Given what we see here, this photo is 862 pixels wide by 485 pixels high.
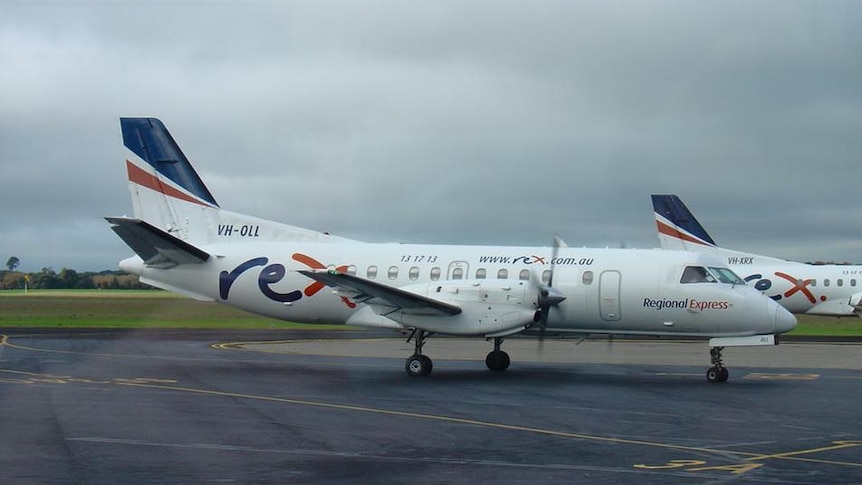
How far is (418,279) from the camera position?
25859 mm

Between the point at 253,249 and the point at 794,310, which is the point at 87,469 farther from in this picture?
the point at 794,310

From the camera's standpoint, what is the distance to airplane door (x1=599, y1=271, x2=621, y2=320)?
23.9 m

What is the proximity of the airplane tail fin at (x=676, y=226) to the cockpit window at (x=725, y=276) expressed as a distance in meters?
27.1

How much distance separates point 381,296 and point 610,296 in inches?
226

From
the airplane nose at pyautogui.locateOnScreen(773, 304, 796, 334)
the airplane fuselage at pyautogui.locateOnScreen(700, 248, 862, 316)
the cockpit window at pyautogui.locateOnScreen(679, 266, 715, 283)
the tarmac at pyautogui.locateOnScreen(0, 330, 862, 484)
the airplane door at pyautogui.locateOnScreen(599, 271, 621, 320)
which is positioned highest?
the airplane fuselage at pyautogui.locateOnScreen(700, 248, 862, 316)

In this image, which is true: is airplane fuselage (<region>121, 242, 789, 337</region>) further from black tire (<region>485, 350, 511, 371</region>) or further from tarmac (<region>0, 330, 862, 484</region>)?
black tire (<region>485, 350, 511, 371</region>)

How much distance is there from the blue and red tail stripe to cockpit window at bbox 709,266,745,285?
1467 cm

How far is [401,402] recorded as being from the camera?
59.0 feet

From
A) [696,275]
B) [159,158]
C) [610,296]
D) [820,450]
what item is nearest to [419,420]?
[820,450]

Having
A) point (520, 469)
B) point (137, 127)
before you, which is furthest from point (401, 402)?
point (137, 127)

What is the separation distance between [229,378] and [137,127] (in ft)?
33.6

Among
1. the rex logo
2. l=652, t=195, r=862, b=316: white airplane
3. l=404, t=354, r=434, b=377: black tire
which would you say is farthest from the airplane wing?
l=652, t=195, r=862, b=316: white airplane

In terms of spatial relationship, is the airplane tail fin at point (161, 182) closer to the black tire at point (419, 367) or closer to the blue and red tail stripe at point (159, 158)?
the blue and red tail stripe at point (159, 158)

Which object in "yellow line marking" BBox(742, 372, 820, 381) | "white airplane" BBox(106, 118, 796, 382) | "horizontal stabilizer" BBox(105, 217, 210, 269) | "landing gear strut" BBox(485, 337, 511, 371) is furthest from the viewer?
"landing gear strut" BBox(485, 337, 511, 371)
